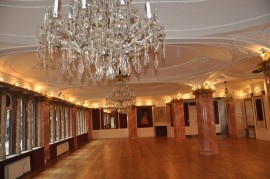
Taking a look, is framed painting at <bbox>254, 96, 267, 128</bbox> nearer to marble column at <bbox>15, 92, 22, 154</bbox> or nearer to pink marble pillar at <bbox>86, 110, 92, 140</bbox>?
marble column at <bbox>15, 92, 22, 154</bbox>

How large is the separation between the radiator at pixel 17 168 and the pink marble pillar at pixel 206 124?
7422 mm

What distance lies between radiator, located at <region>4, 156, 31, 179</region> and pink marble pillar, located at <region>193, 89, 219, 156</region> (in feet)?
24.3

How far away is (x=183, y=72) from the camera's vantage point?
12336 millimetres

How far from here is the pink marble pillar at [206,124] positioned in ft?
40.4

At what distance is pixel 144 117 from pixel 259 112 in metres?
11.8

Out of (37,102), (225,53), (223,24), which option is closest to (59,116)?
(37,102)

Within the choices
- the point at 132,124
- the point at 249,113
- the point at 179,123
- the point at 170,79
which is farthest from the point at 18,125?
the point at 132,124

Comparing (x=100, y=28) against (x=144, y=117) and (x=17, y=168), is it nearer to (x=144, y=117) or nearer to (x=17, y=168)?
(x=17, y=168)

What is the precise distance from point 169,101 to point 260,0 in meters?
17.8

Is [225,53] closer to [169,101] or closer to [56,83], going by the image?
[56,83]

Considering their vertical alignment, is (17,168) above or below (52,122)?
below

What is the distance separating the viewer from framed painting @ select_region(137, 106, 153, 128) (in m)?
27.3

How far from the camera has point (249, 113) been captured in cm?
2005

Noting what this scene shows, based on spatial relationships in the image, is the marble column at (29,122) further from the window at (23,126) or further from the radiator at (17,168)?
the radiator at (17,168)
